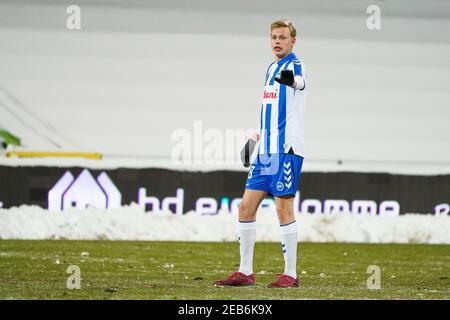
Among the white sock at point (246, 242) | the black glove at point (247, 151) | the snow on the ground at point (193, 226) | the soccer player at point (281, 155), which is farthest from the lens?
the snow on the ground at point (193, 226)

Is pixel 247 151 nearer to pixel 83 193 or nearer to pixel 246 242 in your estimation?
pixel 246 242

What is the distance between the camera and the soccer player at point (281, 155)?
21.2 ft

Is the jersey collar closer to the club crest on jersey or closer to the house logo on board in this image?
the club crest on jersey

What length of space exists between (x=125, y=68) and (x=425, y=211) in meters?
4.45

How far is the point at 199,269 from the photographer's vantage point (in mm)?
8508

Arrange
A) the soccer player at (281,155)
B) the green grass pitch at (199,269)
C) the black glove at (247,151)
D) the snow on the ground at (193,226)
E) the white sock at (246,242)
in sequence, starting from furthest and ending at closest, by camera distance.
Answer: the snow on the ground at (193,226), the black glove at (247,151), the white sock at (246,242), the soccer player at (281,155), the green grass pitch at (199,269)

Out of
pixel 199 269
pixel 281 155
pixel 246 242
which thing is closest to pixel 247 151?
pixel 281 155

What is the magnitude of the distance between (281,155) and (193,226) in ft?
20.0

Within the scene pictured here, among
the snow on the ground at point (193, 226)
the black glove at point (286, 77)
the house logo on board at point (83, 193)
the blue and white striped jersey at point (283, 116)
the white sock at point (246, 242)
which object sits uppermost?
the black glove at point (286, 77)

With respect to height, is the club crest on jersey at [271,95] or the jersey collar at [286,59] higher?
the jersey collar at [286,59]

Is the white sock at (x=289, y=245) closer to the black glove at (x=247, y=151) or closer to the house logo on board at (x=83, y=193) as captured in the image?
the black glove at (x=247, y=151)

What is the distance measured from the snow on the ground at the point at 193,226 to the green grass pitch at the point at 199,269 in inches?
16.9

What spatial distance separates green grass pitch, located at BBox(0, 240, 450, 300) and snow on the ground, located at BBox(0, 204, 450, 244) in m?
0.43

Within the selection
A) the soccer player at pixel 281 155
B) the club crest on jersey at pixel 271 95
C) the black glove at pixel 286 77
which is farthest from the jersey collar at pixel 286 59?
the black glove at pixel 286 77
